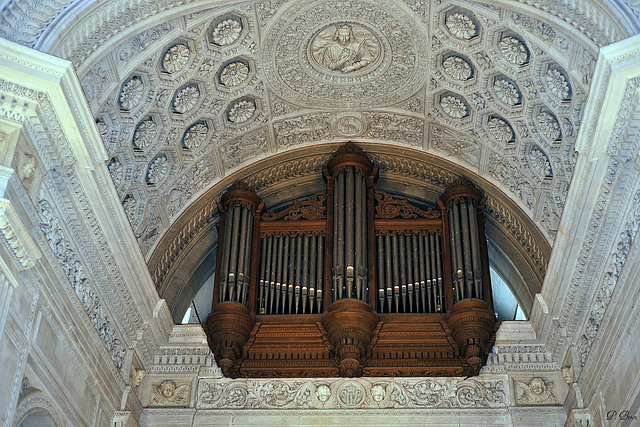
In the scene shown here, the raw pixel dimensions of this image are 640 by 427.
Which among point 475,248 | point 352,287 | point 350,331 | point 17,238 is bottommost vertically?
point 17,238

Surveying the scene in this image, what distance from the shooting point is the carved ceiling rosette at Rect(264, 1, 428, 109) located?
10539mm

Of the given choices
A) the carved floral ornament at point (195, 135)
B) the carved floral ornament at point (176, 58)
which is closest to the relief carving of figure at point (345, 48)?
the carved floral ornament at point (176, 58)

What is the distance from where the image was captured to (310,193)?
508 inches

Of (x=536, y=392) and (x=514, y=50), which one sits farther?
(x=536, y=392)

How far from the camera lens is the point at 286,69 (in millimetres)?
11195

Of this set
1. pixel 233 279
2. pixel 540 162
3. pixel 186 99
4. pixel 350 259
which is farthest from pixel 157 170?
pixel 540 162

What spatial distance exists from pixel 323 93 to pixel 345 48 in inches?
35.1

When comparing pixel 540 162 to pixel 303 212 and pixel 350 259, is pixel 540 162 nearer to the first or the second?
pixel 350 259

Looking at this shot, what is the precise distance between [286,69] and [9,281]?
516cm

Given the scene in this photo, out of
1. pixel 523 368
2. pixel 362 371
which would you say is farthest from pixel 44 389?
pixel 523 368

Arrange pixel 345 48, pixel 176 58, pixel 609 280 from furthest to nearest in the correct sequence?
1. pixel 345 48
2. pixel 176 58
3. pixel 609 280

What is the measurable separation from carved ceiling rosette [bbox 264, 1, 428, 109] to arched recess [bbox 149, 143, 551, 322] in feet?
3.76

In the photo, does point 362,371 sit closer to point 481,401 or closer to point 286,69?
point 481,401

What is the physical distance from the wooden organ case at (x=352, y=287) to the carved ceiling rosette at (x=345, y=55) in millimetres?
1195
